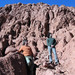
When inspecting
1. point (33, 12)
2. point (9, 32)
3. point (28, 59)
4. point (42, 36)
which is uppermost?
point (33, 12)

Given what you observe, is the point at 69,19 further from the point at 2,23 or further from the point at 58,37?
the point at 2,23

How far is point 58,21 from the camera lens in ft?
42.7

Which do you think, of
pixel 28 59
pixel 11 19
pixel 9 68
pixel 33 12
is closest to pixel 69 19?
pixel 33 12

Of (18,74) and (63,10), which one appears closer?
(18,74)

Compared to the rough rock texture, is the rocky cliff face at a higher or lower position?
higher

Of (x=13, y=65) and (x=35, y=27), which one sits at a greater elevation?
(x=35, y=27)

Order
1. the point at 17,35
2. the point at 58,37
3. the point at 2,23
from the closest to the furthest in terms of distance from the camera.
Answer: the point at 58,37 → the point at 17,35 → the point at 2,23

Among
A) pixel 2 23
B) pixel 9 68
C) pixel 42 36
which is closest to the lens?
pixel 9 68

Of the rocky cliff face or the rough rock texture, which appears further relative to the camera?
the rocky cliff face

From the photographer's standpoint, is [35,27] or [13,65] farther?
[35,27]

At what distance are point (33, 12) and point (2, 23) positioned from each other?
426 centimetres

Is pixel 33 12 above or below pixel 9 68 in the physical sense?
above

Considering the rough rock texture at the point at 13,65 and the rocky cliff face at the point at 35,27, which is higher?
the rocky cliff face at the point at 35,27

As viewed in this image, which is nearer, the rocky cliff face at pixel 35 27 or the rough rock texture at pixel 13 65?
the rough rock texture at pixel 13 65
